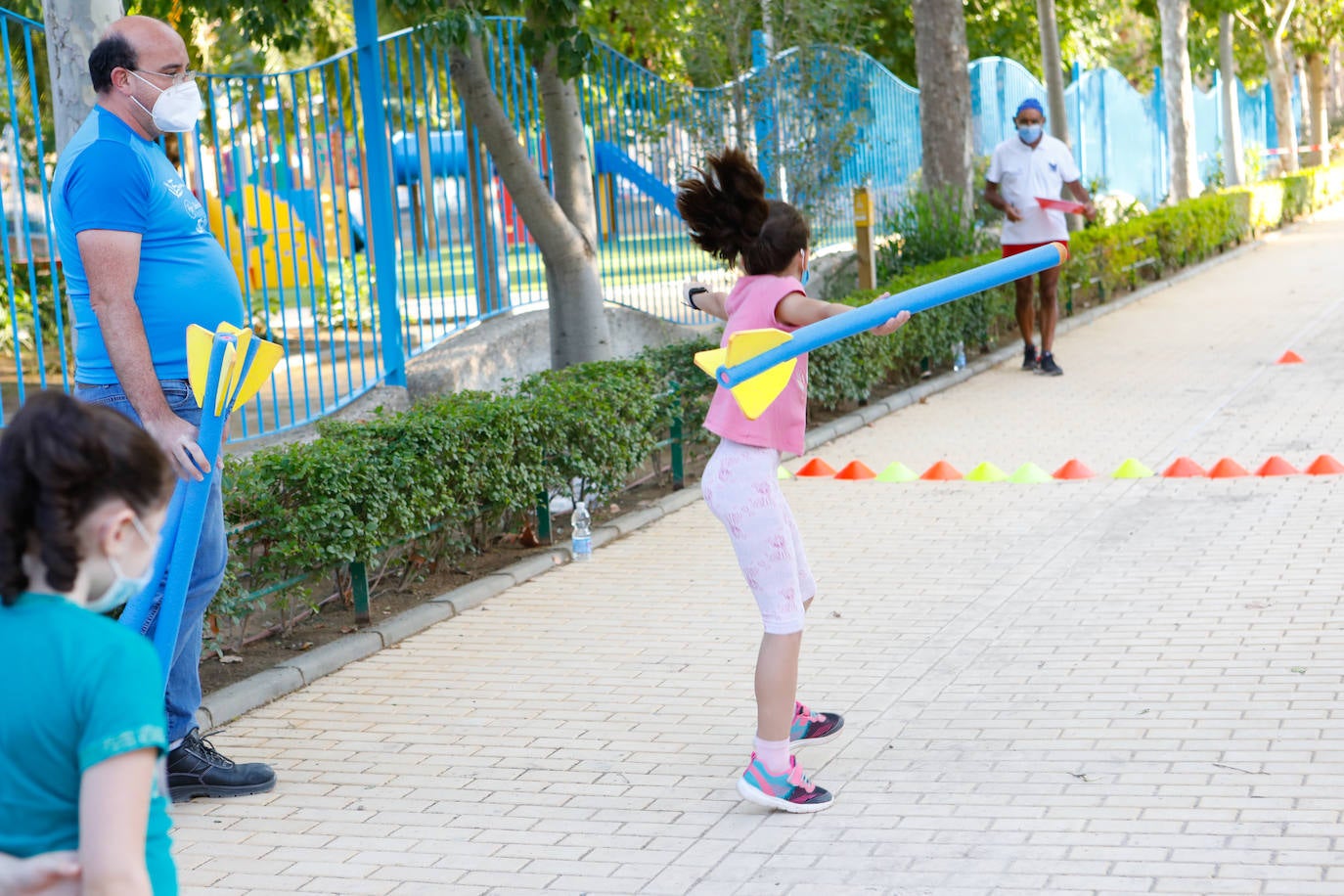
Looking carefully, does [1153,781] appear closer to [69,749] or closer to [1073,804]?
[1073,804]

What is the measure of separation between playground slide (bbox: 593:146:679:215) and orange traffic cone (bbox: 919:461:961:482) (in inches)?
158

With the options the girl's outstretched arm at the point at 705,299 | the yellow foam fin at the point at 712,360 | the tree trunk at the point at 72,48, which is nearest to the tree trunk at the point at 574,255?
the tree trunk at the point at 72,48

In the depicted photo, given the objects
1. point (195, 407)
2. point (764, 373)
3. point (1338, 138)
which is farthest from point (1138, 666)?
point (1338, 138)

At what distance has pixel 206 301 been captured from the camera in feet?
14.0

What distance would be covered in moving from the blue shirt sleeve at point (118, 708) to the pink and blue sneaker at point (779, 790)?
2.36m

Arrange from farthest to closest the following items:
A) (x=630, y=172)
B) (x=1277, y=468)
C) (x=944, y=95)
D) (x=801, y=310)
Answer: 1. (x=944, y=95)
2. (x=630, y=172)
3. (x=1277, y=468)
4. (x=801, y=310)

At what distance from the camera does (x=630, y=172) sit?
41.0 ft

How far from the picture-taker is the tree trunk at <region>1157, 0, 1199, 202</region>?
75.3 ft

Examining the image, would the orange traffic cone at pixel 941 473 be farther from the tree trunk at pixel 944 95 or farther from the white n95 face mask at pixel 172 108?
the tree trunk at pixel 944 95

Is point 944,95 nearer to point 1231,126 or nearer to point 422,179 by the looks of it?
point 422,179

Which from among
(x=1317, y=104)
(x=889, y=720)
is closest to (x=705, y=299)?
(x=889, y=720)

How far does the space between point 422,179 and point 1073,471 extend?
4.57 meters

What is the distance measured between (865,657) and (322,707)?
6.28 feet

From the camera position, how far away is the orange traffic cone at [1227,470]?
819 centimetres
